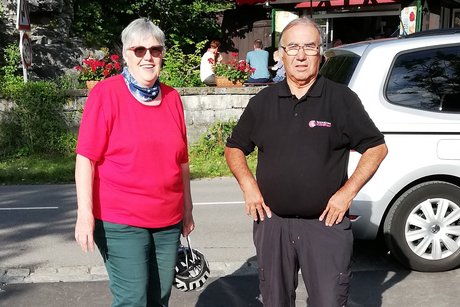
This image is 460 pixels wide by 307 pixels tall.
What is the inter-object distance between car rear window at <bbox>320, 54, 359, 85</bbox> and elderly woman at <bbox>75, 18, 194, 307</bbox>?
2.19 meters

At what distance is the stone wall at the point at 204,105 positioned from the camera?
10523 mm

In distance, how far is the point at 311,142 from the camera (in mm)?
2693

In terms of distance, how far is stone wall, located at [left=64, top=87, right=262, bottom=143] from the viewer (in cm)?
1052

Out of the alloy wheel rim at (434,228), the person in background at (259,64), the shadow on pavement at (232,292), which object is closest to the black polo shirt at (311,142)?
the shadow on pavement at (232,292)

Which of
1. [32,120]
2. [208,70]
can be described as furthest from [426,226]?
[32,120]

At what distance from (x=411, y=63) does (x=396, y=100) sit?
1.17ft

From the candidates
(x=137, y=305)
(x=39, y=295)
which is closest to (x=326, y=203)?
(x=137, y=305)

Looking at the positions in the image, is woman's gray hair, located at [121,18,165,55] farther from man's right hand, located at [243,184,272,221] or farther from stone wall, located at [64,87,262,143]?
stone wall, located at [64,87,262,143]

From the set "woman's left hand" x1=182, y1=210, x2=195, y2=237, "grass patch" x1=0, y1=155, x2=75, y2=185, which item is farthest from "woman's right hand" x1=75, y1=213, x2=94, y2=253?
"grass patch" x1=0, y1=155, x2=75, y2=185

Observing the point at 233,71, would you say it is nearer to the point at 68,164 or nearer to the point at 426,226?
the point at 68,164

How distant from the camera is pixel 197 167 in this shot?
9.67 metres

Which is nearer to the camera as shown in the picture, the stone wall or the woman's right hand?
the woman's right hand

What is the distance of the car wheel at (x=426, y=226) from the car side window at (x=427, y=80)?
0.64m

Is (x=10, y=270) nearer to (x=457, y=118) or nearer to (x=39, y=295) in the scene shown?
(x=39, y=295)
